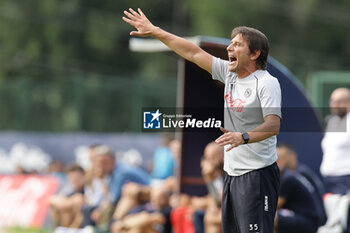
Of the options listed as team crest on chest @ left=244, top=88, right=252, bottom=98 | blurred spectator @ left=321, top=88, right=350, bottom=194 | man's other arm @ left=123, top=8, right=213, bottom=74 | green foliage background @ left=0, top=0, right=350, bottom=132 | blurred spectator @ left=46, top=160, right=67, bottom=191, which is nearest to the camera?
team crest on chest @ left=244, top=88, right=252, bottom=98

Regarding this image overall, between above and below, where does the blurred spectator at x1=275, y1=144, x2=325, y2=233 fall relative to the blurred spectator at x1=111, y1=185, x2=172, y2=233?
above

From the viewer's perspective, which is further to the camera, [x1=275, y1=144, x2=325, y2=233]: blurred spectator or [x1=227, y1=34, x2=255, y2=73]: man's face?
[x1=275, y1=144, x2=325, y2=233]: blurred spectator

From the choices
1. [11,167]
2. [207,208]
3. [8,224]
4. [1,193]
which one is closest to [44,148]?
[11,167]

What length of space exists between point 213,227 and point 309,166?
1.59m

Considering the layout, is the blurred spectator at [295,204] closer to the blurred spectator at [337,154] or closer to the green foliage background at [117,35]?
the blurred spectator at [337,154]

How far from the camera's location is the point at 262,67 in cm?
540

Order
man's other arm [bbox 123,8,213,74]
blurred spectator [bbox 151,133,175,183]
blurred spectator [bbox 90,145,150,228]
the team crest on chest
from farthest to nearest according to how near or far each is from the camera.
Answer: blurred spectator [bbox 151,133,175,183] < blurred spectator [bbox 90,145,150,228] < man's other arm [bbox 123,8,213,74] < the team crest on chest

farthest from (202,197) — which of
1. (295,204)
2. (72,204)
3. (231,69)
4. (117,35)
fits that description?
(117,35)

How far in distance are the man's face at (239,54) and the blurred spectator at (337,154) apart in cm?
425

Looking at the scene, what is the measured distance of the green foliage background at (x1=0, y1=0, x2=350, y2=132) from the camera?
33.0m

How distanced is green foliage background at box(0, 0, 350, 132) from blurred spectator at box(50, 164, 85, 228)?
11.7 meters

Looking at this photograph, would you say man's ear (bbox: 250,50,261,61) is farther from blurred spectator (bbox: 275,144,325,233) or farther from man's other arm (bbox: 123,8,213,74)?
blurred spectator (bbox: 275,144,325,233)

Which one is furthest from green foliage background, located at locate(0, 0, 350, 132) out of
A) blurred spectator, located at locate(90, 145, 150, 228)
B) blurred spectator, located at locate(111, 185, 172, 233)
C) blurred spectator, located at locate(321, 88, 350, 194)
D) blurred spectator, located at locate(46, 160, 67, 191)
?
blurred spectator, located at locate(321, 88, 350, 194)

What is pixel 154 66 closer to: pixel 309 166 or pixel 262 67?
pixel 309 166
